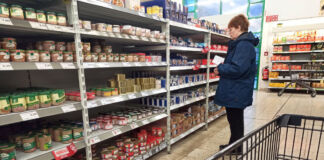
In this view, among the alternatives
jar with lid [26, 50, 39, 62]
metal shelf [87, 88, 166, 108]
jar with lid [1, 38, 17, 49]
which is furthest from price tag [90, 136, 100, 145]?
jar with lid [1, 38, 17, 49]

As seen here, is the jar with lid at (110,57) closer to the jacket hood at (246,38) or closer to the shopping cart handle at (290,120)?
the jacket hood at (246,38)

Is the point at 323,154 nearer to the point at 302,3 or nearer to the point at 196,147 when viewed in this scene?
the point at 196,147

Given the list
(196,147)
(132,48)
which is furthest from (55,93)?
(196,147)

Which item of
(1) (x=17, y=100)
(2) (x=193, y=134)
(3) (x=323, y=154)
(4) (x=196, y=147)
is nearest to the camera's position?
(1) (x=17, y=100)

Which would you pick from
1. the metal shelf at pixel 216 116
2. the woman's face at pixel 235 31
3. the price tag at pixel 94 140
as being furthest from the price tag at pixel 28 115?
the metal shelf at pixel 216 116

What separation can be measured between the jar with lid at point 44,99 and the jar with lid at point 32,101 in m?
0.03

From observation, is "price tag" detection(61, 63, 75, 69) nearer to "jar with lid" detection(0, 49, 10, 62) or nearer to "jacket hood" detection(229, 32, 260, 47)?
"jar with lid" detection(0, 49, 10, 62)

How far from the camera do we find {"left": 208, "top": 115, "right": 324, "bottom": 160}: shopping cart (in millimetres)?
1013

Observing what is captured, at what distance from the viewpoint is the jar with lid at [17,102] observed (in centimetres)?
130

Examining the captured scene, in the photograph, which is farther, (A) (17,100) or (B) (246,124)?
(B) (246,124)

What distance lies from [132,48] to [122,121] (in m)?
1.32

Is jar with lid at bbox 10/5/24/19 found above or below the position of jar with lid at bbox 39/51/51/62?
above

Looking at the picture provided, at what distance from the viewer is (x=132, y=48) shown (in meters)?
3.00

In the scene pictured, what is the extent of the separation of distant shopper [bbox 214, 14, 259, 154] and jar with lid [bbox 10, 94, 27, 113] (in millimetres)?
1979
